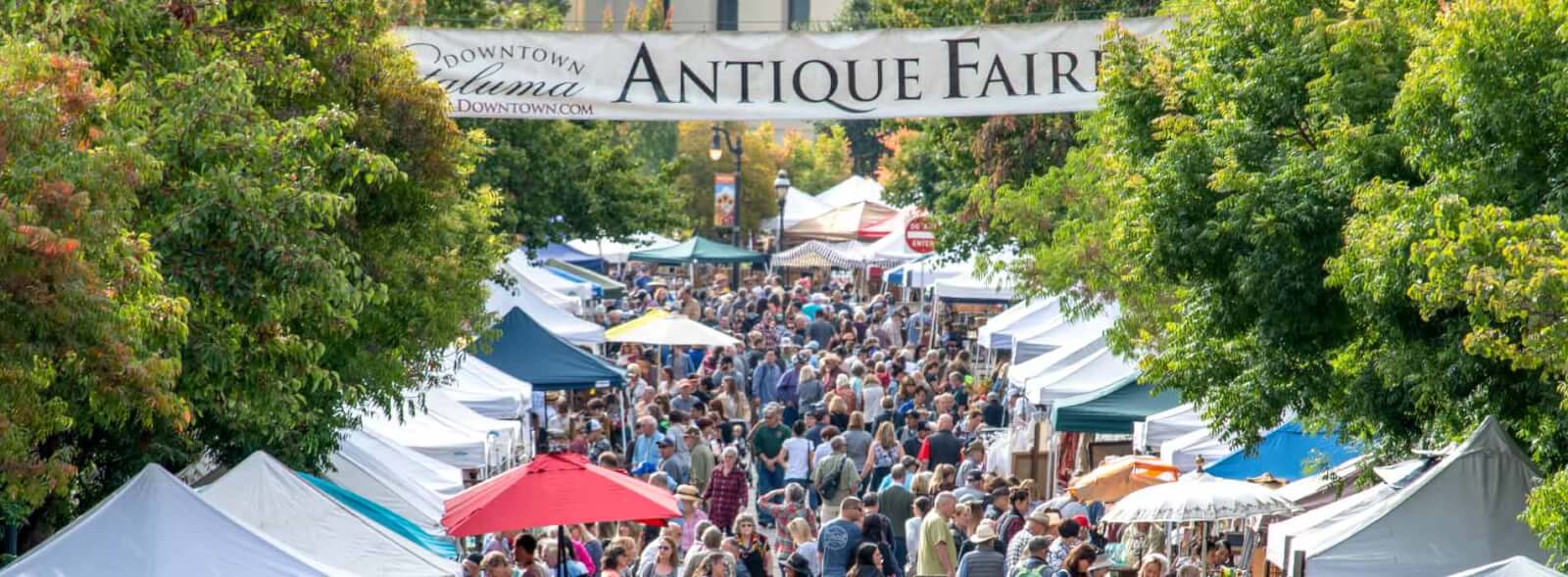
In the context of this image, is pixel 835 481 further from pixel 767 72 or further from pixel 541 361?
pixel 541 361

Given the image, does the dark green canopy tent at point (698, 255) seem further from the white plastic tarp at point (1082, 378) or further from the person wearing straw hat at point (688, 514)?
the person wearing straw hat at point (688, 514)

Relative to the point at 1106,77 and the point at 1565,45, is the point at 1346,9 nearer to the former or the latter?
the point at 1106,77

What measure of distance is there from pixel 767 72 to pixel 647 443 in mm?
5425

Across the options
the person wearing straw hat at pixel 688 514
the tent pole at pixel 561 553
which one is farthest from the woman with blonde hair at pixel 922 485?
the tent pole at pixel 561 553

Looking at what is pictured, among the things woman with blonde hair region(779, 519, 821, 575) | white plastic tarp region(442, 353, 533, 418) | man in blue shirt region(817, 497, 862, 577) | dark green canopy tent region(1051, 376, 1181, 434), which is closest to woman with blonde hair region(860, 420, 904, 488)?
dark green canopy tent region(1051, 376, 1181, 434)

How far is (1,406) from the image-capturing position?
8523 millimetres

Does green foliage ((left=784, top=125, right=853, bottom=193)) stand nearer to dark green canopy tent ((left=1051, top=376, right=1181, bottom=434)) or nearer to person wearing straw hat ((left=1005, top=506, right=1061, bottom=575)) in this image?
dark green canopy tent ((left=1051, top=376, right=1181, bottom=434))

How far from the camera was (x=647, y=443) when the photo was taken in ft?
69.2

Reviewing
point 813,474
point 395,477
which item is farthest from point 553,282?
point 395,477

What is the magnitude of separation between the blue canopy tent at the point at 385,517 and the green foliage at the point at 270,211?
365mm

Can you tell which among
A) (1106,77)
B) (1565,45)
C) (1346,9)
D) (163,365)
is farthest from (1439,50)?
(163,365)

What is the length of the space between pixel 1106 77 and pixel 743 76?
4.10 m

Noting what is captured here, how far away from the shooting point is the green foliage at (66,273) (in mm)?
8453

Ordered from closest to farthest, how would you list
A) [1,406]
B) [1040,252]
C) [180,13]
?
[1,406], [180,13], [1040,252]
